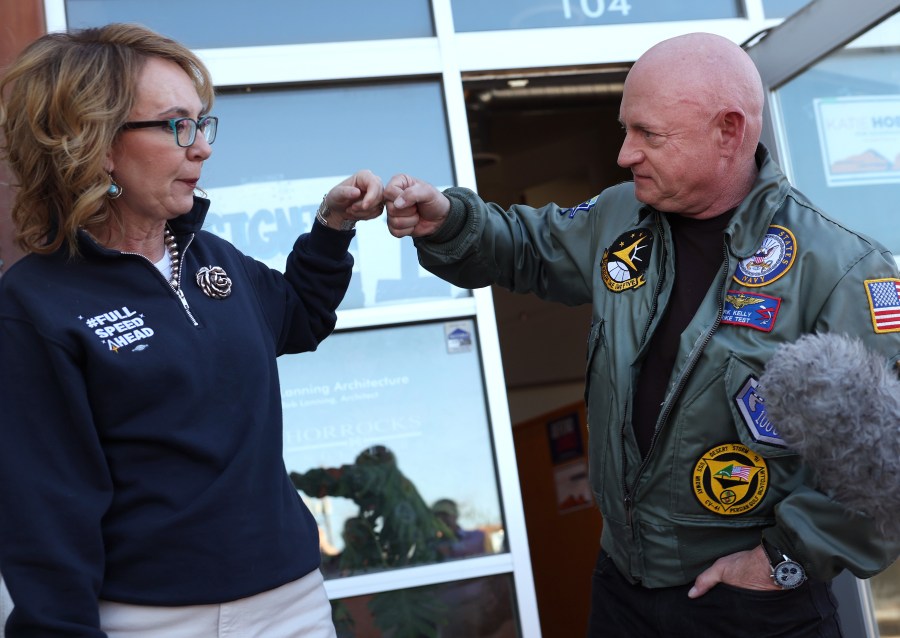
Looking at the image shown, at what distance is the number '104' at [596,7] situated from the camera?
14.4 ft

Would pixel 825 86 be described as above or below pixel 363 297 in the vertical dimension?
above

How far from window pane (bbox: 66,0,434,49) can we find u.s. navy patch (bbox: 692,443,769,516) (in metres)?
2.44

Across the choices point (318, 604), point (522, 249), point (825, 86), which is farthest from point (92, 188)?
point (825, 86)

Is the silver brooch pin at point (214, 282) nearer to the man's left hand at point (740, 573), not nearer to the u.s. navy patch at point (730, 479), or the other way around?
the u.s. navy patch at point (730, 479)

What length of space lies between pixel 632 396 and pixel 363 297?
1.76 meters

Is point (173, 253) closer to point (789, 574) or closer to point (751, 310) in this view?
point (751, 310)

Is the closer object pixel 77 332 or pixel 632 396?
pixel 77 332

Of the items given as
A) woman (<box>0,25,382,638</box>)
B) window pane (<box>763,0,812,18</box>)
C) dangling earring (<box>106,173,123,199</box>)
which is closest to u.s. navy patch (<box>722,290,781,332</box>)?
woman (<box>0,25,382,638</box>)

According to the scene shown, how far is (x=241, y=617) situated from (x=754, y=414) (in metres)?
1.14

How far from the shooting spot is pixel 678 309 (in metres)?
2.51

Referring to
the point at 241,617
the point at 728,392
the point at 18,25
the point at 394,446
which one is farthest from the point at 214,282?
the point at 18,25

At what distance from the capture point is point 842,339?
6.59 ft

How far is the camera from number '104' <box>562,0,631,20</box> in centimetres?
439

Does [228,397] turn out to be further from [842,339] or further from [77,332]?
[842,339]
